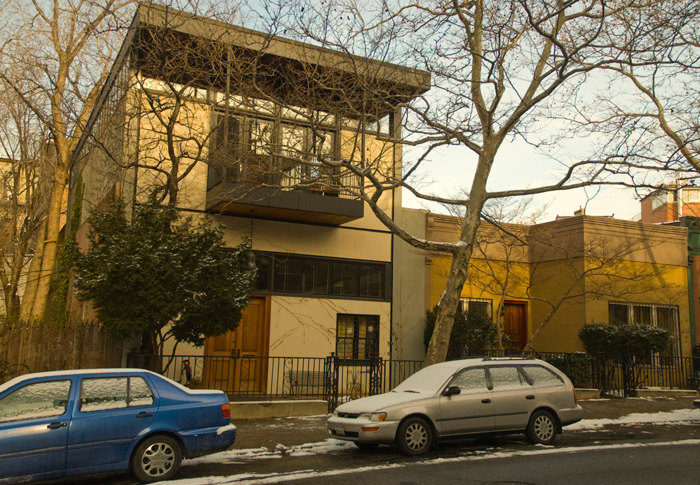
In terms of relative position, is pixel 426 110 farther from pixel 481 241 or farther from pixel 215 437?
pixel 215 437

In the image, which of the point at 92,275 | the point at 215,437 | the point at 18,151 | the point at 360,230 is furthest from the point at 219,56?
the point at 18,151

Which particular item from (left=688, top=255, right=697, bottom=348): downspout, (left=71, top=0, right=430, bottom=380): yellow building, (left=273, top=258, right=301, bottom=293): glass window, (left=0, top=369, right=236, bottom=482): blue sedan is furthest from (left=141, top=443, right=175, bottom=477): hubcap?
(left=688, top=255, right=697, bottom=348): downspout

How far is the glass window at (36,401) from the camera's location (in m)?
7.42

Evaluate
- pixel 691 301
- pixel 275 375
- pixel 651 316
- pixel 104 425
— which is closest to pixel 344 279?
pixel 275 375

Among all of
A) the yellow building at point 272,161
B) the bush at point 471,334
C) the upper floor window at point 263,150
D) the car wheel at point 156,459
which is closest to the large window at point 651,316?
the bush at point 471,334

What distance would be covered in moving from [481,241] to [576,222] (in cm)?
342

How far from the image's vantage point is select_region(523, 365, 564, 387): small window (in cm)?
1110

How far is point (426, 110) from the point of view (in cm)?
1430

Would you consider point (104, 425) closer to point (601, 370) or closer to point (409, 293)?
point (409, 293)

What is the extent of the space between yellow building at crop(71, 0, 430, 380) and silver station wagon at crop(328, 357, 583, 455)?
530 centimetres

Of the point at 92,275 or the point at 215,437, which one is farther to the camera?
the point at 92,275

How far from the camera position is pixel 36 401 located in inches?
300

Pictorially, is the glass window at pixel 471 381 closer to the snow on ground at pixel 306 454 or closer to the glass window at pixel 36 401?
the snow on ground at pixel 306 454

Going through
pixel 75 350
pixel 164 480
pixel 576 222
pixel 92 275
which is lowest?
pixel 164 480
